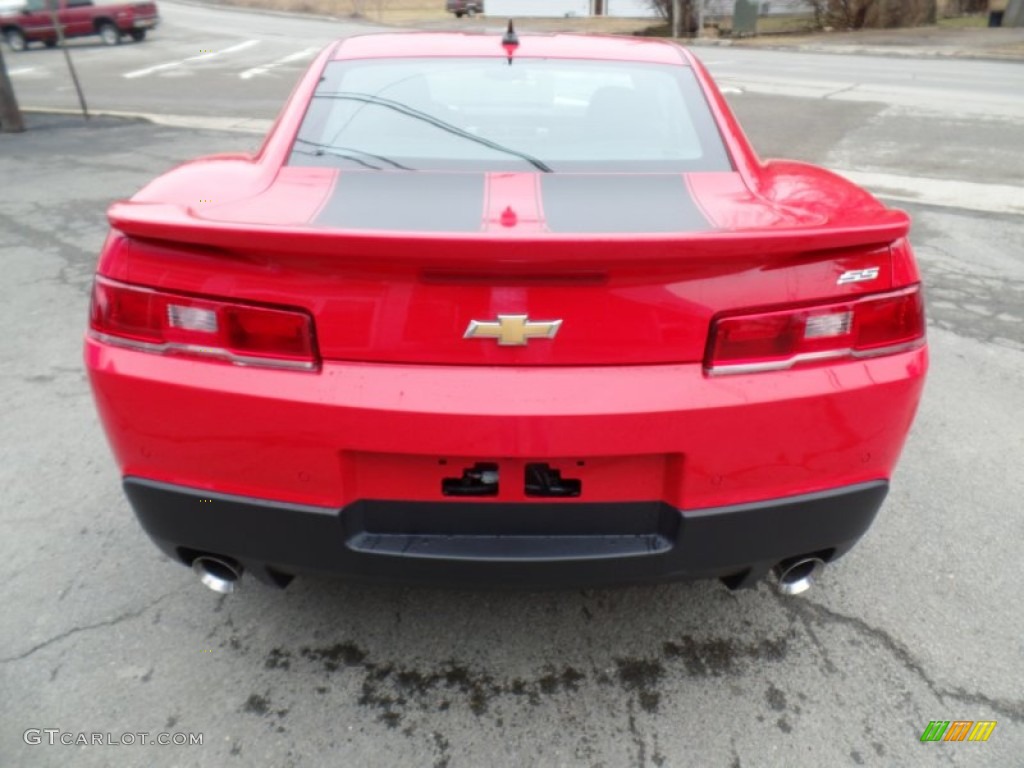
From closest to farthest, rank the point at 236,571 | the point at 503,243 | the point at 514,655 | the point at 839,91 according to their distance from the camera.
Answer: the point at 503,243
the point at 236,571
the point at 514,655
the point at 839,91

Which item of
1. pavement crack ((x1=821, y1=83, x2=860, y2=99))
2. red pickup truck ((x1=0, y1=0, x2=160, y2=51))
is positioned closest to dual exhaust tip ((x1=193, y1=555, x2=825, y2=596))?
pavement crack ((x1=821, y1=83, x2=860, y2=99))

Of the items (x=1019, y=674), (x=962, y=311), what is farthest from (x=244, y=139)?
(x=1019, y=674)

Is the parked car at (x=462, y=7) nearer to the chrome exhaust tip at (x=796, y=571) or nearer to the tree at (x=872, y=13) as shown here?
the tree at (x=872, y=13)

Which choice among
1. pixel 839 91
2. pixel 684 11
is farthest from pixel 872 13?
pixel 839 91

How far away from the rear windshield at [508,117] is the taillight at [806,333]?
696mm

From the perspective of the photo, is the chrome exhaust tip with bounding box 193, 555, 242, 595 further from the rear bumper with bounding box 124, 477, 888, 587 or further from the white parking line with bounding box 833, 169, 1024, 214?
the white parking line with bounding box 833, 169, 1024, 214

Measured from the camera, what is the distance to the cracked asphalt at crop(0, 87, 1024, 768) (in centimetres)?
200

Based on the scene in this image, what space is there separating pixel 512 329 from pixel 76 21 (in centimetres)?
3120

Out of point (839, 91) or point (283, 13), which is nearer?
point (839, 91)

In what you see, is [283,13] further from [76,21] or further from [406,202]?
[406,202]

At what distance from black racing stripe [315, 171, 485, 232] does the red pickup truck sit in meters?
29.6

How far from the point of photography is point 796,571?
2098 millimetres

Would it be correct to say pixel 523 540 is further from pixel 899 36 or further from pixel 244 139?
pixel 899 36

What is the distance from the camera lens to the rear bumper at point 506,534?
1.80 metres
